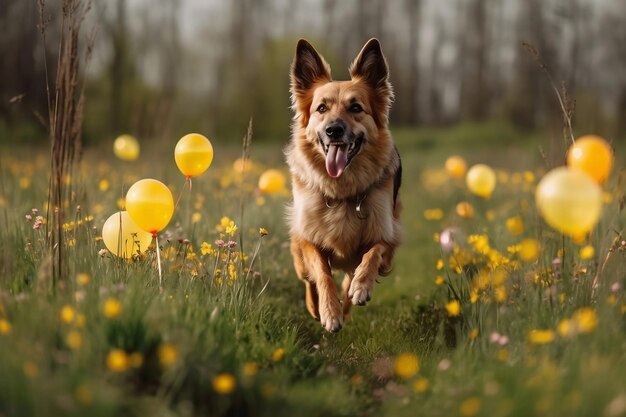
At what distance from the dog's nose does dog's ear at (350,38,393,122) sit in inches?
23.3

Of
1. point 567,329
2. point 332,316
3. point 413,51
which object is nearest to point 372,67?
point 332,316

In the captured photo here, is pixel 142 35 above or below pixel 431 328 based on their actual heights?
above

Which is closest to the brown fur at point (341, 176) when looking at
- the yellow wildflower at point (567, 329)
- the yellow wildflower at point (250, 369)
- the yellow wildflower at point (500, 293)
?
the yellow wildflower at point (500, 293)

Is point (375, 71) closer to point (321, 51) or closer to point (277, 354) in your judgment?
point (277, 354)

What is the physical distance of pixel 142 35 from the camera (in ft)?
76.6

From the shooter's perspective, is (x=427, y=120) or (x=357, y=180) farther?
(x=427, y=120)

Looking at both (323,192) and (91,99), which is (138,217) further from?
(91,99)

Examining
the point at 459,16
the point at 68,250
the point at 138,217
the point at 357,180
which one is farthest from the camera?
the point at 459,16

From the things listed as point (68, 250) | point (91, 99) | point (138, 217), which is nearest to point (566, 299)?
point (138, 217)

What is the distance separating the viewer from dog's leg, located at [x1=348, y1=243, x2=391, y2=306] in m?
3.58

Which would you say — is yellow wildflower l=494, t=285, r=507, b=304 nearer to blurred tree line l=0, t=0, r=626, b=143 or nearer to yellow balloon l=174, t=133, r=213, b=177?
yellow balloon l=174, t=133, r=213, b=177

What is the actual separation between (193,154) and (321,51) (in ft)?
65.6

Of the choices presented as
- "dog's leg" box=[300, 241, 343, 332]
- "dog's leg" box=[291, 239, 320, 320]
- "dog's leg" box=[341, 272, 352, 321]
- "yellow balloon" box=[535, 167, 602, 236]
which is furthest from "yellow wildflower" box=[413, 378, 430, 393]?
"dog's leg" box=[341, 272, 352, 321]

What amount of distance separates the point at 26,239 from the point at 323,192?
1901mm
